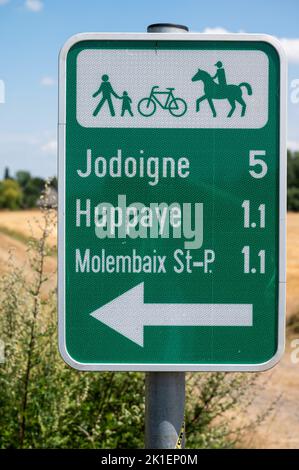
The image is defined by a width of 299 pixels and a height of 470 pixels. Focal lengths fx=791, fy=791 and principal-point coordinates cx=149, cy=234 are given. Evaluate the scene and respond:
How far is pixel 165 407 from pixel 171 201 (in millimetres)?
469

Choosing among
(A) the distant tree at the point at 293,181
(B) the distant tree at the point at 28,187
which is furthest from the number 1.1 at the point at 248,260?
(B) the distant tree at the point at 28,187

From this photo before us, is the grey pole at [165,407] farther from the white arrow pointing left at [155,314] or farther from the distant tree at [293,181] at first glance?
the distant tree at [293,181]

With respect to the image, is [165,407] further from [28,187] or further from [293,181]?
[28,187]

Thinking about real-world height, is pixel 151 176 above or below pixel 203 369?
above

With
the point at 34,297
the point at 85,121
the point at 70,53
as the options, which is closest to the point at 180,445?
the point at 85,121

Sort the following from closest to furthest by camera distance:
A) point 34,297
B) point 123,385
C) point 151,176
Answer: point 151,176, point 34,297, point 123,385

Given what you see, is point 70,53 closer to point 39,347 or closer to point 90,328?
point 90,328

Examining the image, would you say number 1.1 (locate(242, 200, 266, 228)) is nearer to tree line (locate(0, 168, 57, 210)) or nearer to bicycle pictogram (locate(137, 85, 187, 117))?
bicycle pictogram (locate(137, 85, 187, 117))

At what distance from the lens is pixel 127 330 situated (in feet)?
5.90

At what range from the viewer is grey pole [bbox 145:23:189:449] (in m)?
1.80

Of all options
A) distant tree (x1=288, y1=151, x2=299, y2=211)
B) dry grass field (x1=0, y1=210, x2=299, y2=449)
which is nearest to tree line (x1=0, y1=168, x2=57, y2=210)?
distant tree (x1=288, y1=151, x2=299, y2=211)

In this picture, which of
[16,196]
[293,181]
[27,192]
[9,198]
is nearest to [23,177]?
[27,192]

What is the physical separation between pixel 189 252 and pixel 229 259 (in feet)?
0.30
